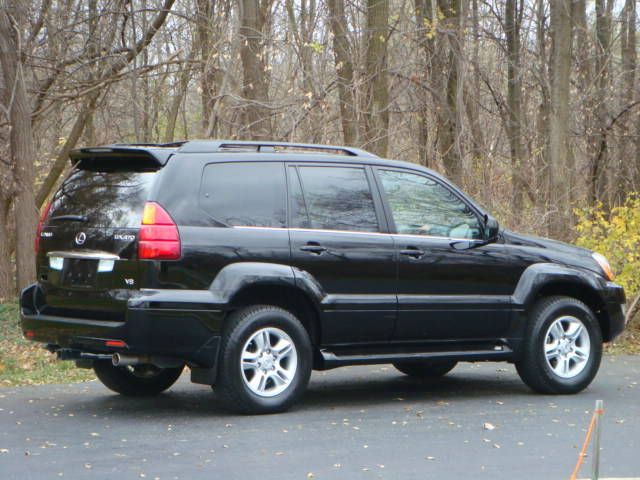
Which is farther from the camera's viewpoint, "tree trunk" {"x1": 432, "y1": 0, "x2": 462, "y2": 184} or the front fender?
"tree trunk" {"x1": 432, "y1": 0, "x2": 462, "y2": 184}

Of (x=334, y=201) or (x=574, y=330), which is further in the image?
(x=574, y=330)

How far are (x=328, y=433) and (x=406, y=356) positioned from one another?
1.47 metres

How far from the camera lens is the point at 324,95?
16.2m

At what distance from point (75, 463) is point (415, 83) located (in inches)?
488

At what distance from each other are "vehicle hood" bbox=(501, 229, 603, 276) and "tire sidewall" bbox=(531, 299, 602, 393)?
351 mm

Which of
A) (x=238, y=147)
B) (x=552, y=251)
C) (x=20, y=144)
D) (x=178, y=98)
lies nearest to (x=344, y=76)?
(x=178, y=98)

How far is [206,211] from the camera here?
7723 mm

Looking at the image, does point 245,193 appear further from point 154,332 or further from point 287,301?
point 154,332

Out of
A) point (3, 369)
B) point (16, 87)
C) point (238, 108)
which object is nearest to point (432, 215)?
point (3, 369)

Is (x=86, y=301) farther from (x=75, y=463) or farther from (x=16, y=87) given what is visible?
(x=16, y=87)

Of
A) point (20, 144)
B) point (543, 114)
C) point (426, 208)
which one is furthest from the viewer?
point (543, 114)

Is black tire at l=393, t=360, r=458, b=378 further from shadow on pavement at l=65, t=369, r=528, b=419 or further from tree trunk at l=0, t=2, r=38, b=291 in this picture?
tree trunk at l=0, t=2, r=38, b=291

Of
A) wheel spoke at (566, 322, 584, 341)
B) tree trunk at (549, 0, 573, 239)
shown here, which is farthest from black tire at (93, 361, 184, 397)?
tree trunk at (549, 0, 573, 239)

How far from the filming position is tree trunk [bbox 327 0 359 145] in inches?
666
